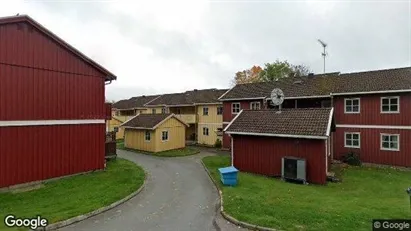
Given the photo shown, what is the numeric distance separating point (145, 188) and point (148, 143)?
51.8 feet

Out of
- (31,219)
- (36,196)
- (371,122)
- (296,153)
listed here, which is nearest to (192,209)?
(31,219)

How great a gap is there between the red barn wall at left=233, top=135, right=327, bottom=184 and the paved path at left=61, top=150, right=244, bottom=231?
342 centimetres

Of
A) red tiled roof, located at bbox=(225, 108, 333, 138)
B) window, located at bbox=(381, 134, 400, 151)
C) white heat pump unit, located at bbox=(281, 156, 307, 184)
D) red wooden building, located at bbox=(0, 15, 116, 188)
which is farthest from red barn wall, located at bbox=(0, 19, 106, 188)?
window, located at bbox=(381, 134, 400, 151)

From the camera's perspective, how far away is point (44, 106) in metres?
15.5

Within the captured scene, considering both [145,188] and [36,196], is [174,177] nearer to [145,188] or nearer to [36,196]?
[145,188]

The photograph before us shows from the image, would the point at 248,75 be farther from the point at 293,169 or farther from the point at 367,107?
the point at 293,169

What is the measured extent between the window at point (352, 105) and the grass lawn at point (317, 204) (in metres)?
7.49

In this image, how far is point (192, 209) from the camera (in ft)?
37.6

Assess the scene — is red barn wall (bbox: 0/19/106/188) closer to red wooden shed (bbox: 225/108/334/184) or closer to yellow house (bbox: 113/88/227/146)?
red wooden shed (bbox: 225/108/334/184)

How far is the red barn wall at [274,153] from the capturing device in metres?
16.8

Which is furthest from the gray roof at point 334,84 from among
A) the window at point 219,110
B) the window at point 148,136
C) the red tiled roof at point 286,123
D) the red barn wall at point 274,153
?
the red barn wall at point 274,153

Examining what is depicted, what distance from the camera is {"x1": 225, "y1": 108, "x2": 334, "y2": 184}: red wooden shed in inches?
664

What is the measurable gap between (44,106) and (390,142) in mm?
24014

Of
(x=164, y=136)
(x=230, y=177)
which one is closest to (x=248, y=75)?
(x=164, y=136)
